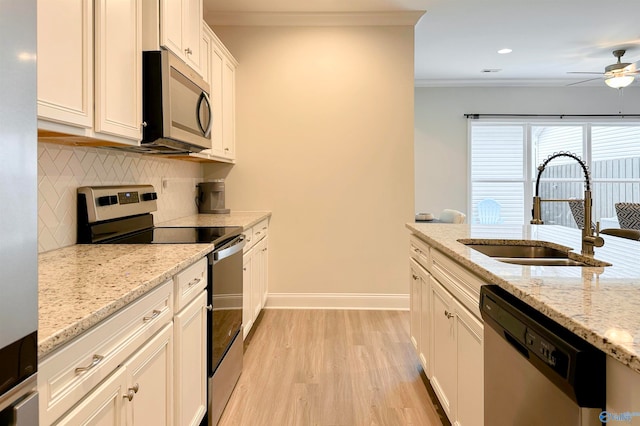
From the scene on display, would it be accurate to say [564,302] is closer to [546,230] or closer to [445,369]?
[445,369]

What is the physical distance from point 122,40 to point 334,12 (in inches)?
101

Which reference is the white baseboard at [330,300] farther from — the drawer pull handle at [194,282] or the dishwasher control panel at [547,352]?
the dishwasher control panel at [547,352]

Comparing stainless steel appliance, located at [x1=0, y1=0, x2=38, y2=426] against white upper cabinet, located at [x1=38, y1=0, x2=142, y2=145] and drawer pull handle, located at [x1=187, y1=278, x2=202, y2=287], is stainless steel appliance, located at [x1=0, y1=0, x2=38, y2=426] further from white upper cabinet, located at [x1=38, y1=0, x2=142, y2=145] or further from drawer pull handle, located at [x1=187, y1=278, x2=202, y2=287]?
drawer pull handle, located at [x1=187, y1=278, x2=202, y2=287]

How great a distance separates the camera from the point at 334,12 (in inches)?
150

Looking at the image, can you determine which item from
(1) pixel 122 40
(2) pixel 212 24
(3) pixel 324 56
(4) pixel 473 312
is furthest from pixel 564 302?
(2) pixel 212 24

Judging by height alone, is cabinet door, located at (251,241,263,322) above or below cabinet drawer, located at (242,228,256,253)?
below

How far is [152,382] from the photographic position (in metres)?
1.30

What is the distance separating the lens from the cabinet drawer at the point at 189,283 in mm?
1517

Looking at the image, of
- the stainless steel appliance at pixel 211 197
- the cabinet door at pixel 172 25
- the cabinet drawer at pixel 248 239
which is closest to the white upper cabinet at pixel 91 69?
the cabinet door at pixel 172 25

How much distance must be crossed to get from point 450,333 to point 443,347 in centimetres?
15

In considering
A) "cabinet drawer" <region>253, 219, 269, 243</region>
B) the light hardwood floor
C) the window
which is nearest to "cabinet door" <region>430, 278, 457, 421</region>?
the light hardwood floor

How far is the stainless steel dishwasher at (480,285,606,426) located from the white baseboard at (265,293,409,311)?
8.69ft

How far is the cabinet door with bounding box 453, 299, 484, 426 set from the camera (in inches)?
56.2

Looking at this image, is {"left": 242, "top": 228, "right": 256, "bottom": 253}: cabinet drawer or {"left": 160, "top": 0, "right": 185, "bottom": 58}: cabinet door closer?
{"left": 160, "top": 0, "right": 185, "bottom": 58}: cabinet door
